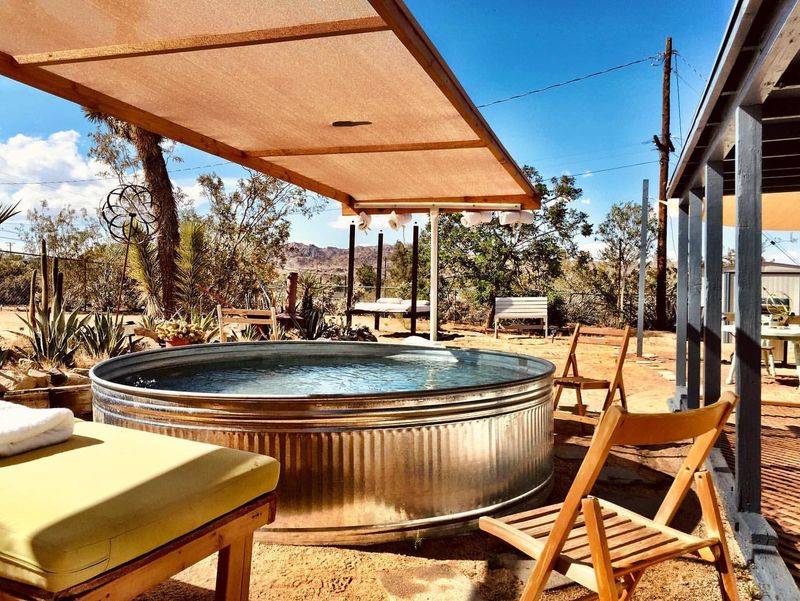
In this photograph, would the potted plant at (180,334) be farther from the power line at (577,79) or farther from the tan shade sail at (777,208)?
the power line at (577,79)

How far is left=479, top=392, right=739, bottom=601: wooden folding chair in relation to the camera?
173 centimetres

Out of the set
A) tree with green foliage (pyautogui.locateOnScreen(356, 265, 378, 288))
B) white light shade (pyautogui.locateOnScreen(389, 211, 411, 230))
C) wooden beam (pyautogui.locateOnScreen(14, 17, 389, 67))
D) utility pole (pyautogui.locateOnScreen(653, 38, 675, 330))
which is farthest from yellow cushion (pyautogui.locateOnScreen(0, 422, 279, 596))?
tree with green foliage (pyautogui.locateOnScreen(356, 265, 378, 288))

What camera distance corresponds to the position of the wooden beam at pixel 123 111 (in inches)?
149

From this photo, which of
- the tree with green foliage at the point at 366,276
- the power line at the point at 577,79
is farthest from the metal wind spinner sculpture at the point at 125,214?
the power line at the point at 577,79

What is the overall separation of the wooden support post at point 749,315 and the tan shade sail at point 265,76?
5.54ft

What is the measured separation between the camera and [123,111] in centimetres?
453

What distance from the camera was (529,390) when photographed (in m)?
3.59

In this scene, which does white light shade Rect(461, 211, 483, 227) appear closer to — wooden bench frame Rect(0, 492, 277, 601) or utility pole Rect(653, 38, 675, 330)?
wooden bench frame Rect(0, 492, 277, 601)

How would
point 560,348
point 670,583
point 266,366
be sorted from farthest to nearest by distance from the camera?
1. point 560,348
2. point 266,366
3. point 670,583

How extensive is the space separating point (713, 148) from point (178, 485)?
14.8 ft

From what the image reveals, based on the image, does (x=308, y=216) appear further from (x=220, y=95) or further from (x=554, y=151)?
(x=554, y=151)

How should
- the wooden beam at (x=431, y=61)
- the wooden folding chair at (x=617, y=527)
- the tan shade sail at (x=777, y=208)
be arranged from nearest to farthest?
the wooden folding chair at (x=617, y=527)
the wooden beam at (x=431, y=61)
the tan shade sail at (x=777, y=208)

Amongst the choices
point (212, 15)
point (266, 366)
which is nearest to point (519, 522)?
point (212, 15)

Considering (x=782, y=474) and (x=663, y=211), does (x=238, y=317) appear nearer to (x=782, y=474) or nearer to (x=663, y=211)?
(x=782, y=474)
